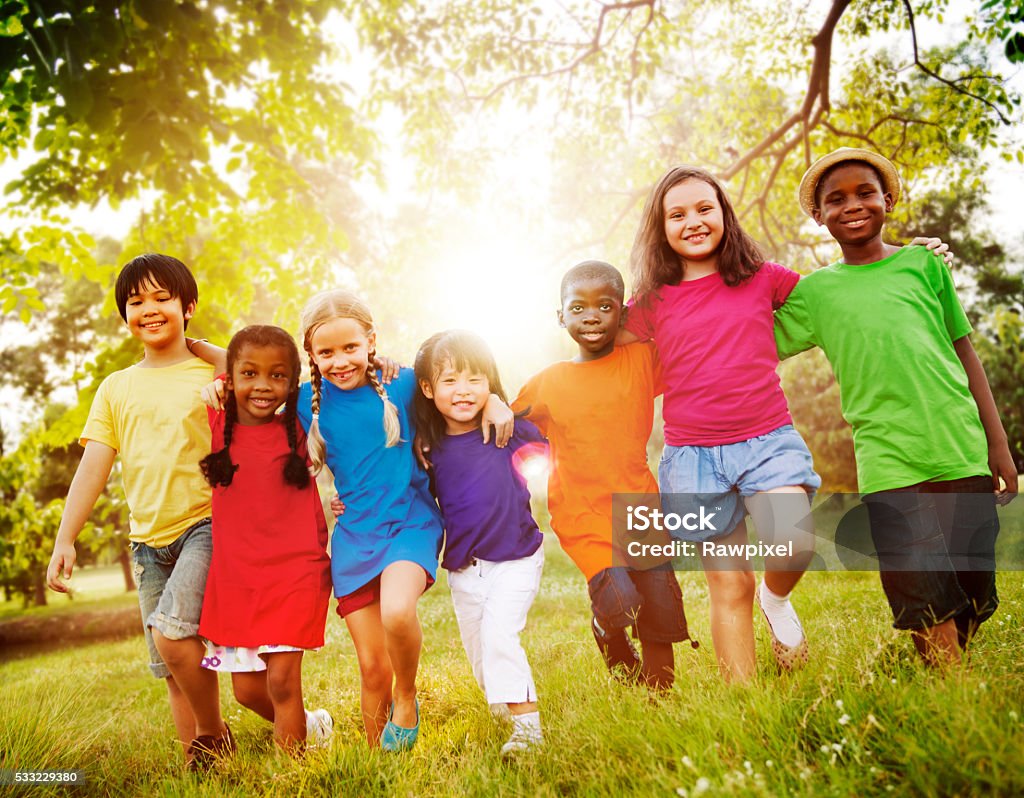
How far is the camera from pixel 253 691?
3098 mm

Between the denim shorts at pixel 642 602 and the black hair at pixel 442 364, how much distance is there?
907 millimetres

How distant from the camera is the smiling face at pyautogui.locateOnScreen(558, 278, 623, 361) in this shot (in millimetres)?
3092

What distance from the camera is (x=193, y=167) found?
197 inches

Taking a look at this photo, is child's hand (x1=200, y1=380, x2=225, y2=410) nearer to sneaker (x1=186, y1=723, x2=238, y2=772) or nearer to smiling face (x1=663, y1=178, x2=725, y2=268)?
sneaker (x1=186, y1=723, x2=238, y2=772)

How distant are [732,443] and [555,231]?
258 inches

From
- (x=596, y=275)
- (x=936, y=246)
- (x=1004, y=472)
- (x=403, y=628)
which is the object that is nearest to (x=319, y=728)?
(x=403, y=628)

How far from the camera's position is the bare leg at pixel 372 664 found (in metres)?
2.96

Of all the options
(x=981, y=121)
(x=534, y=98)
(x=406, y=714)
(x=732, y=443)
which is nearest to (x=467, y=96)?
(x=534, y=98)

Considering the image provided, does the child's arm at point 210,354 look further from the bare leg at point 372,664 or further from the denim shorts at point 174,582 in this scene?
the bare leg at point 372,664

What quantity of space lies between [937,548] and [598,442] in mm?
1368

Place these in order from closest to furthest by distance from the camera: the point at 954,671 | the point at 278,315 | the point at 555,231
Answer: the point at 954,671, the point at 278,315, the point at 555,231

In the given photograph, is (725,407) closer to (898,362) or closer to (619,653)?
(898,362)

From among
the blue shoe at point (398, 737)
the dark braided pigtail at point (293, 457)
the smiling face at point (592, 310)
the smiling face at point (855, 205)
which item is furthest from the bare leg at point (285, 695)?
the smiling face at point (855, 205)

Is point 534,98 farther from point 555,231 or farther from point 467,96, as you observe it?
point 555,231
